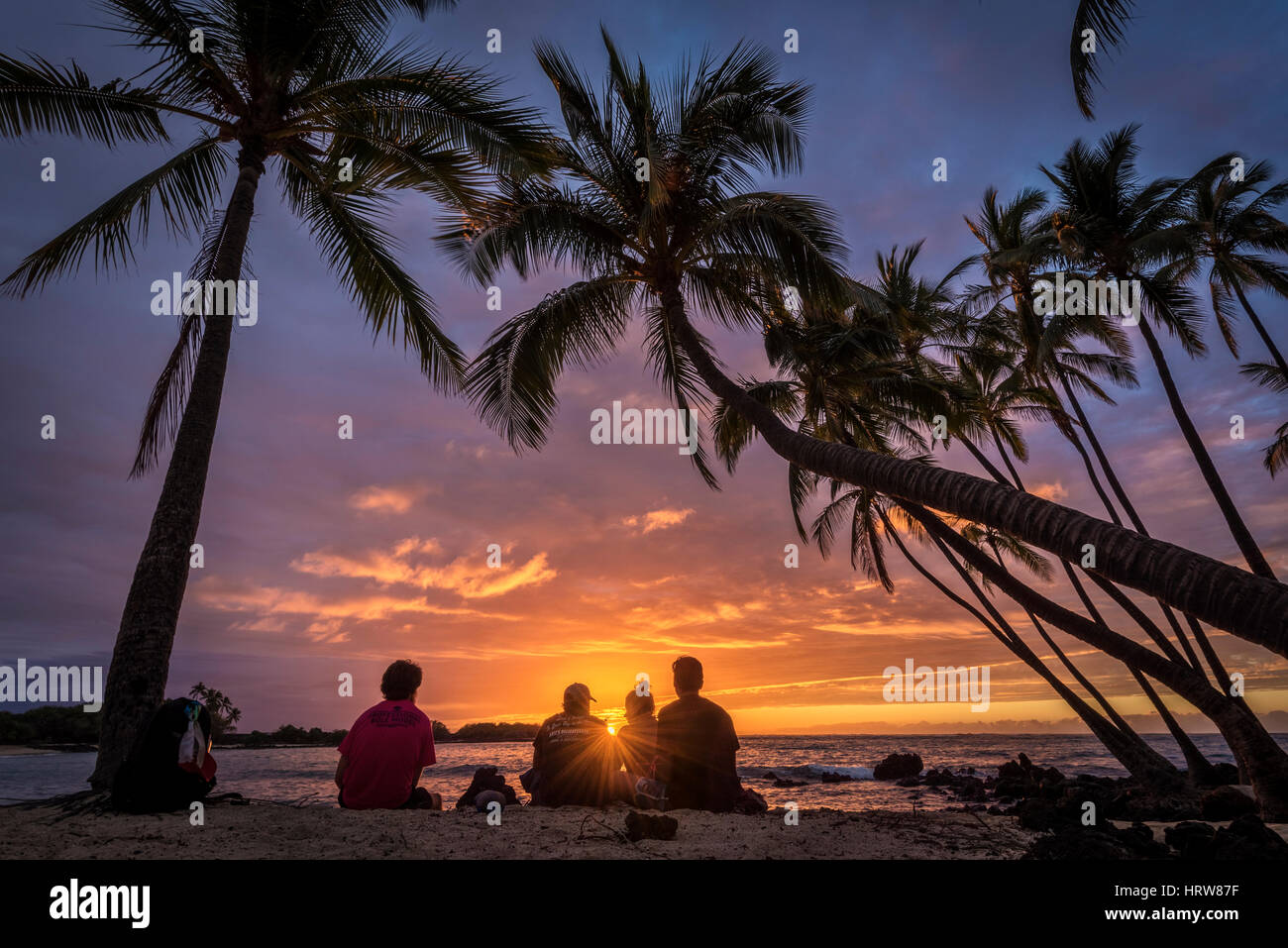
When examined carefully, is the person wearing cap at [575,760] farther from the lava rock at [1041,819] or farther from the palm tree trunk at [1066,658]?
the palm tree trunk at [1066,658]

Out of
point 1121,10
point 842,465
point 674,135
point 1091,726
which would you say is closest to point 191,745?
point 842,465

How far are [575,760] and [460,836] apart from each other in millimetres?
1757

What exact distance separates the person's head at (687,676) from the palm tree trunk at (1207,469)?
12392 millimetres

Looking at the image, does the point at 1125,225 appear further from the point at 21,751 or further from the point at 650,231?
the point at 21,751

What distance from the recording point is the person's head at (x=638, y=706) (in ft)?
20.0

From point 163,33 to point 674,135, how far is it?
664 centimetres

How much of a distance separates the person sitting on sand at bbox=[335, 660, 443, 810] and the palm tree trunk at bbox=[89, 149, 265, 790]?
228cm

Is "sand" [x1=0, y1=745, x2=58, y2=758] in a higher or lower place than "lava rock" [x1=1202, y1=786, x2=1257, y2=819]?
lower

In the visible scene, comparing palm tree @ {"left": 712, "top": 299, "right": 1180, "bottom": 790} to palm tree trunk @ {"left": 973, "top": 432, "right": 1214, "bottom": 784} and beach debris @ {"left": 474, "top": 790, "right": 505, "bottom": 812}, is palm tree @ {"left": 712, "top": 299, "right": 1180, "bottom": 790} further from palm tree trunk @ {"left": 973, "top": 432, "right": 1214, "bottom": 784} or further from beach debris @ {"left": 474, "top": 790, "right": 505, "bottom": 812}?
beach debris @ {"left": 474, "top": 790, "right": 505, "bottom": 812}

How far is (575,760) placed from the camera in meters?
5.77

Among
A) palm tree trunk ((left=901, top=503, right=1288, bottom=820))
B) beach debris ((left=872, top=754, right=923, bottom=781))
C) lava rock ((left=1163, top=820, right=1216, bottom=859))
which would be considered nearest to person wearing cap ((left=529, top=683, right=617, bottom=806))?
lava rock ((left=1163, top=820, right=1216, bottom=859))

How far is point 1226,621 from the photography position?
3512mm

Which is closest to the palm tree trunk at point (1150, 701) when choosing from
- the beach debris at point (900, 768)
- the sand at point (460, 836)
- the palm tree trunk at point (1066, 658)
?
the palm tree trunk at point (1066, 658)

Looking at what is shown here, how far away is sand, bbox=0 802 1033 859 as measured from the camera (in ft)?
12.2
